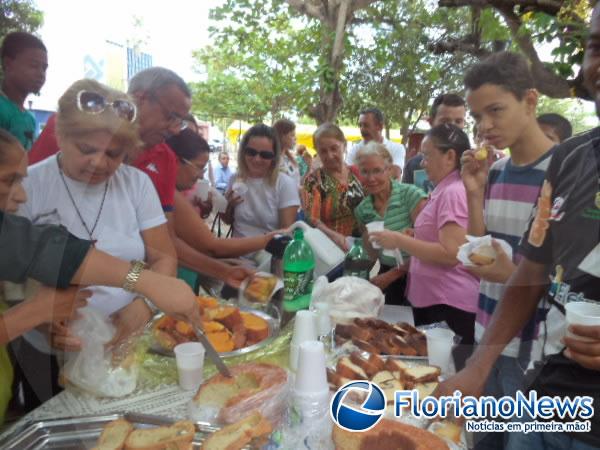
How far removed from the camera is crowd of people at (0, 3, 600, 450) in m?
0.50

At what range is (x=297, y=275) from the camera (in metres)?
1.01

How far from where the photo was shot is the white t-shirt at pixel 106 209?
1.75ft

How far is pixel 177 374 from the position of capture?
0.80m

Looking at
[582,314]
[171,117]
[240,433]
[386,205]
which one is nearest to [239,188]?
[386,205]

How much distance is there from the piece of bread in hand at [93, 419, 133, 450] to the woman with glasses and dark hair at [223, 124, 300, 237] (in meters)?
0.75

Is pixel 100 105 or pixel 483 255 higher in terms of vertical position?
pixel 100 105

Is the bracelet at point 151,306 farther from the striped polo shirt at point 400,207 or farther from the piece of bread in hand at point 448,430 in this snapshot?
the striped polo shirt at point 400,207

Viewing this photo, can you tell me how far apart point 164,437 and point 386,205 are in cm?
116

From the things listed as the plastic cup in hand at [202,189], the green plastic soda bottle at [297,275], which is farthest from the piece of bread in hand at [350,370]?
the plastic cup in hand at [202,189]

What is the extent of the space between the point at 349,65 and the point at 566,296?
0.51m

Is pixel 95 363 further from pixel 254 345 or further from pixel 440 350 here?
pixel 440 350

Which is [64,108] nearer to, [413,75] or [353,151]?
[413,75]

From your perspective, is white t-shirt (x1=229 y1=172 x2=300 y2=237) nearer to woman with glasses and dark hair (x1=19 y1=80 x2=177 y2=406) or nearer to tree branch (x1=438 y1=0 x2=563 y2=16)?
woman with glasses and dark hair (x1=19 y1=80 x2=177 y2=406)

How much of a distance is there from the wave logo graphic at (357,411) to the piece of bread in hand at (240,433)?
0.11m
